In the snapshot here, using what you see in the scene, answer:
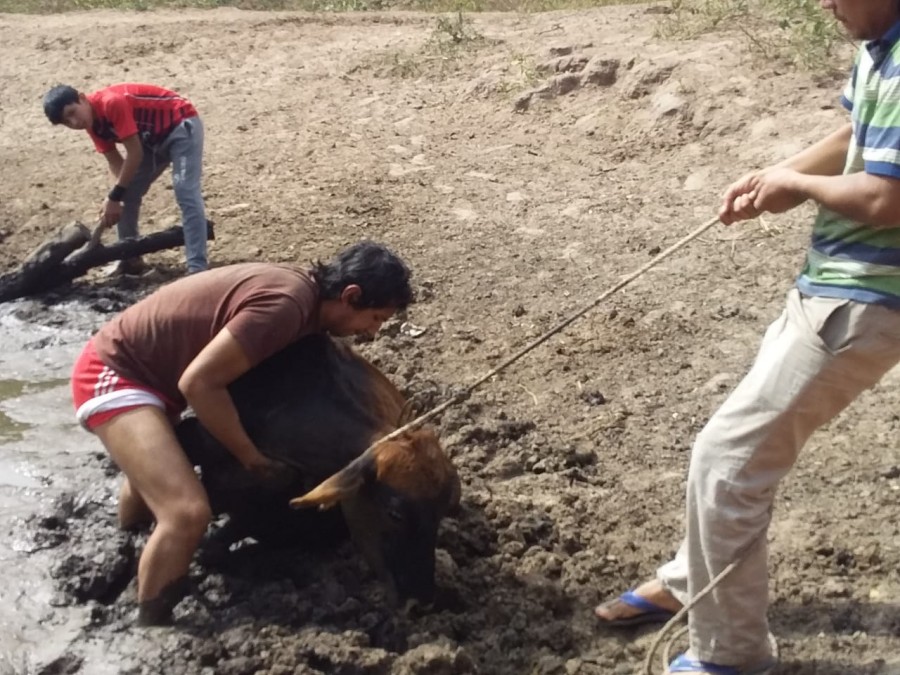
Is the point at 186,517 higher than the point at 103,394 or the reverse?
the reverse

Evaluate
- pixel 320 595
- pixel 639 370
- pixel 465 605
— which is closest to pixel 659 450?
pixel 639 370

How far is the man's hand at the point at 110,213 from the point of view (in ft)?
25.3

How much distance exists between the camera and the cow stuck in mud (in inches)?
149

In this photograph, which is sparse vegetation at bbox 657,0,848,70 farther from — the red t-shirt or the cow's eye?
the cow's eye

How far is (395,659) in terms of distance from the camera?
366 centimetres

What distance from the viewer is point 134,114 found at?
7.50 meters

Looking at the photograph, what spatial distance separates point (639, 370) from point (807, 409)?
2774mm

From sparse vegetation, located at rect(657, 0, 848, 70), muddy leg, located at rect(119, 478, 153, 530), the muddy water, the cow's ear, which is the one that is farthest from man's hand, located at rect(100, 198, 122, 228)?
sparse vegetation, located at rect(657, 0, 848, 70)

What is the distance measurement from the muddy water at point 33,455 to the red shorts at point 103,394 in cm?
74

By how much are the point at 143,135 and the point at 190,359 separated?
161 inches

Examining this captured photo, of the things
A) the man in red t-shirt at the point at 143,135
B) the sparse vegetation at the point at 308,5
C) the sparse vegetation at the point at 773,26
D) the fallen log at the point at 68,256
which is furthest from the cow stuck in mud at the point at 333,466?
the sparse vegetation at the point at 308,5

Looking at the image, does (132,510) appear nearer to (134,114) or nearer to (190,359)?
(190,359)

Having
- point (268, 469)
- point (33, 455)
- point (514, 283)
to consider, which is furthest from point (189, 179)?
point (268, 469)

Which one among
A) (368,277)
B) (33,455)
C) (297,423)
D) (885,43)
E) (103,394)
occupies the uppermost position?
(885,43)
